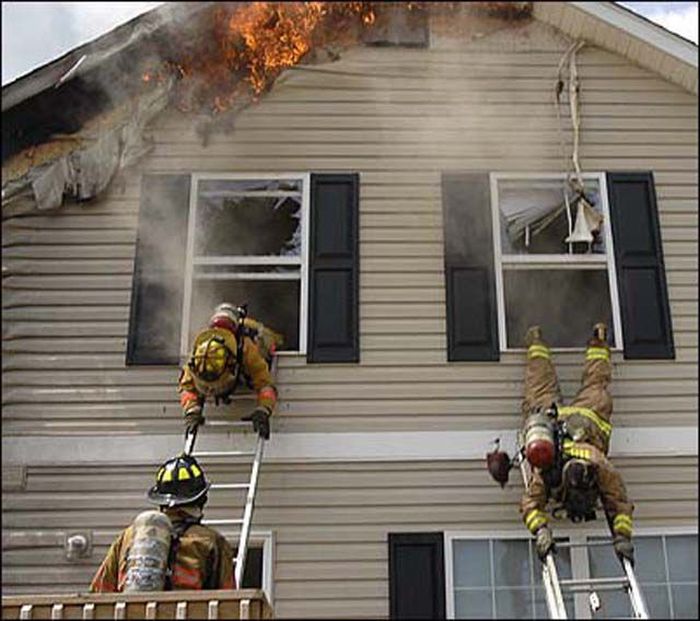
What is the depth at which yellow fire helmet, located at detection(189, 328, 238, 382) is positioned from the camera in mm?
6191

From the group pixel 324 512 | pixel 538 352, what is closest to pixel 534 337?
pixel 538 352

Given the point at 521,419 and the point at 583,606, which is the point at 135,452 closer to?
the point at 521,419

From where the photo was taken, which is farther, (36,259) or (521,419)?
(36,259)

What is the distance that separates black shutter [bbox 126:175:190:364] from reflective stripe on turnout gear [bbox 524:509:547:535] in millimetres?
2394

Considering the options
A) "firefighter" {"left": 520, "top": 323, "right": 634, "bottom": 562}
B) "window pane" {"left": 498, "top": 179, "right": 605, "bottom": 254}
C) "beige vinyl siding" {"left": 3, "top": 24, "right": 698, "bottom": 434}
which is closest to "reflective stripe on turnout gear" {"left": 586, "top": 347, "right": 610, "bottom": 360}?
"firefighter" {"left": 520, "top": 323, "right": 634, "bottom": 562}

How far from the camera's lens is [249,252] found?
813 centimetres

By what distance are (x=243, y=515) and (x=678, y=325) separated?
3004mm

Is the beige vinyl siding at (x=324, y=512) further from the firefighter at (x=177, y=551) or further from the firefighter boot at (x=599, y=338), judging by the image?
the firefighter at (x=177, y=551)

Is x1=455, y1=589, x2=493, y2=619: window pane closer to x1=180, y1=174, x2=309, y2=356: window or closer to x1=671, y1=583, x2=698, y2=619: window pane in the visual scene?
x1=671, y1=583, x2=698, y2=619: window pane

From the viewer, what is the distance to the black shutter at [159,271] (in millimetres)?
6805

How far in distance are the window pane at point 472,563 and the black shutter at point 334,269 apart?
1.33m

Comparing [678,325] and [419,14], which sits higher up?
[419,14]

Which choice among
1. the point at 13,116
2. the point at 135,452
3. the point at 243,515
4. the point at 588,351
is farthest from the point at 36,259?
the point at 588,351

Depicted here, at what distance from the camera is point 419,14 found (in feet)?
25.8
